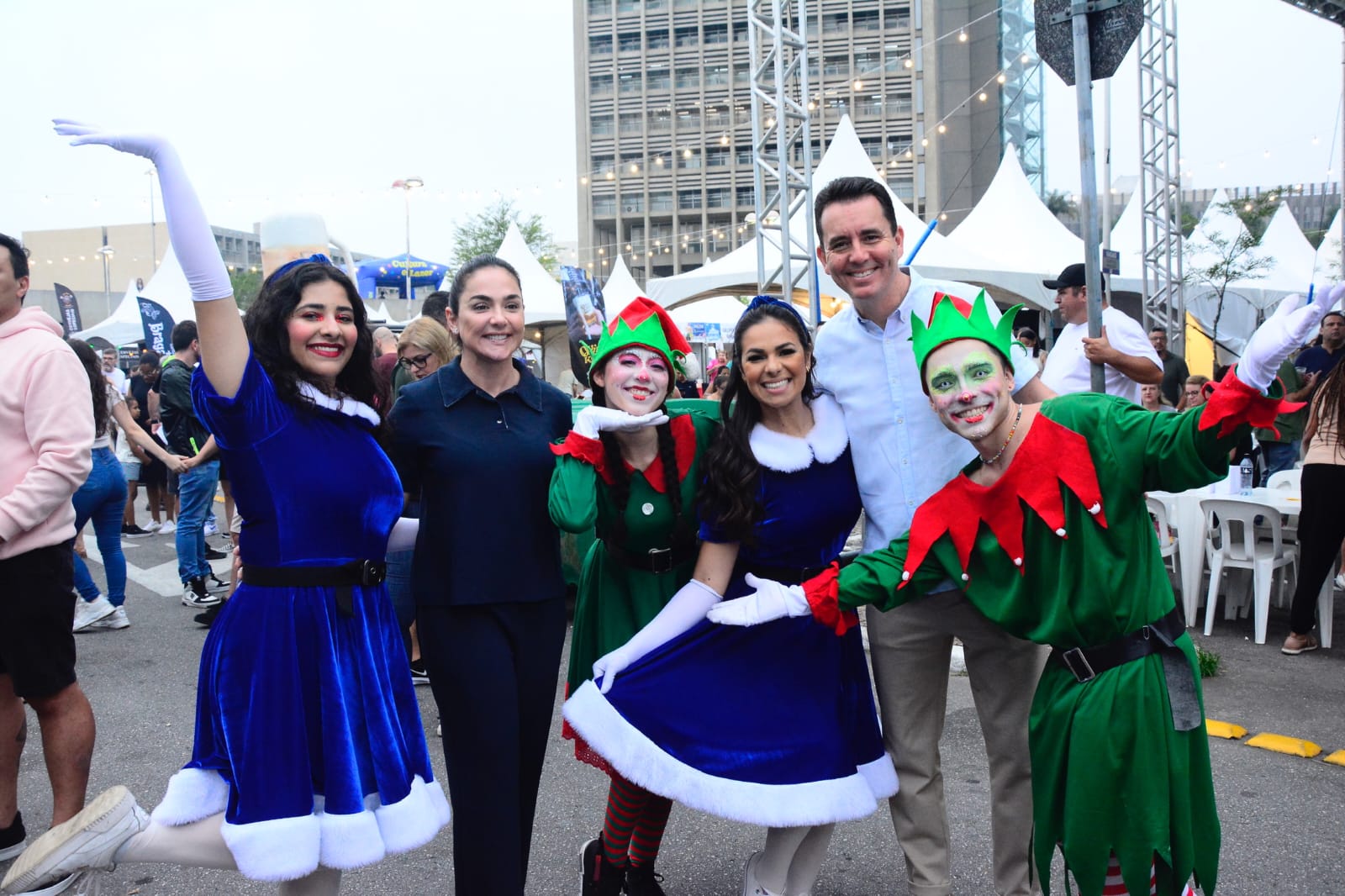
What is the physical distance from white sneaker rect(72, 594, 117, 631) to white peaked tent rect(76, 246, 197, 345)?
1389 cm

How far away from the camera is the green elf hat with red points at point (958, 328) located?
229 cm

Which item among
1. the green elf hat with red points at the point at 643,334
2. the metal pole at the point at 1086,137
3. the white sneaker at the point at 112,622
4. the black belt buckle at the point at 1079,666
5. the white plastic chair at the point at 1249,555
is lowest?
the white sneaker at the point at 112,622

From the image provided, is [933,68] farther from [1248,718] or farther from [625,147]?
[1248,718]

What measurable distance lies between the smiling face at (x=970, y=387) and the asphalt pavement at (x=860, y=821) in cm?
167

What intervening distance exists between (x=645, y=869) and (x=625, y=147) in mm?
65973

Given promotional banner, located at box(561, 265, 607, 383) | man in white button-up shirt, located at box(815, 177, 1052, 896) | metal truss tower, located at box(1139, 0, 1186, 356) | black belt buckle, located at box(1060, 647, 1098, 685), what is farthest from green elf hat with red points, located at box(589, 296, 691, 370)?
metal truss tower, located at box(1139, 0, 1186, 356)

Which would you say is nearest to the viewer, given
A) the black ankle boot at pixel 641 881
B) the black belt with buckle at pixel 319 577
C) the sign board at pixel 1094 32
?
the black belt with buckle at pixel 319 577

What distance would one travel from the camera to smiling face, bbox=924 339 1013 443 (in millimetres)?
2268

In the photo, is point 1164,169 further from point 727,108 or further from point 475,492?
point 727,108

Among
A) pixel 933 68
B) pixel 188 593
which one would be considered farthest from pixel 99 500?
pixel 933 68

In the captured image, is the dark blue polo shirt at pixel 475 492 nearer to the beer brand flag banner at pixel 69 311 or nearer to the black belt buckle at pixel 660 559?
the black belt buckle at pixel 660 559

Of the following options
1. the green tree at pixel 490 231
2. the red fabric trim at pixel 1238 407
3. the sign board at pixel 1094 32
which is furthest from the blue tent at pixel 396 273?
the red fabric trim at pixel 1238 407

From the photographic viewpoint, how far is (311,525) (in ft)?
7.70

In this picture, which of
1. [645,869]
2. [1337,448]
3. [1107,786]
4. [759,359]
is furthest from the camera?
[1337,448]
